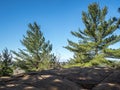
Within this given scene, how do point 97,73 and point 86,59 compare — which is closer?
point 97,73

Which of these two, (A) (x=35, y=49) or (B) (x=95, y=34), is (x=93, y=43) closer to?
(B) (x=95, y=34)

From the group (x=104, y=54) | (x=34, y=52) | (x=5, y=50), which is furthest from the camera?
(x=34, y=52)

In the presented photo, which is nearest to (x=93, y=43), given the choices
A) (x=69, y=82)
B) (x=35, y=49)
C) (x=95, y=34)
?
(x=95, y=34)

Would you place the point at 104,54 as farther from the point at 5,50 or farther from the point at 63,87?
the point at 63,87

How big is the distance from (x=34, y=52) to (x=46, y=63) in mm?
4289

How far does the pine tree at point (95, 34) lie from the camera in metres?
31.0

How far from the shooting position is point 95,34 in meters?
31.2

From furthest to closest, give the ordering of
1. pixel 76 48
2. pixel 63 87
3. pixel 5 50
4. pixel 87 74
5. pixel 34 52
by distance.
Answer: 1. pixel 34 52
2. pixel 76 48
3. pixel 5 50
4. pixel 87 74
5. pixel 63 87

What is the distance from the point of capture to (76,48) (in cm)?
3269

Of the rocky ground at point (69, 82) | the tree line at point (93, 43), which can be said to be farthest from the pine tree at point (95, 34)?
the rocky ground at point (69, 82)

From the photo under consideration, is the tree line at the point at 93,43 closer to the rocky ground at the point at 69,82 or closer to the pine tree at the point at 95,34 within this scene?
the pine tree at the point at 95,34

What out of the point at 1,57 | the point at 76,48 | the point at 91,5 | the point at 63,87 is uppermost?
the point at 91,5

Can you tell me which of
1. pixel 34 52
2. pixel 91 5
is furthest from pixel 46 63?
pixel 91 5

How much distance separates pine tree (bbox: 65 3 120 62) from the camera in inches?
1220
